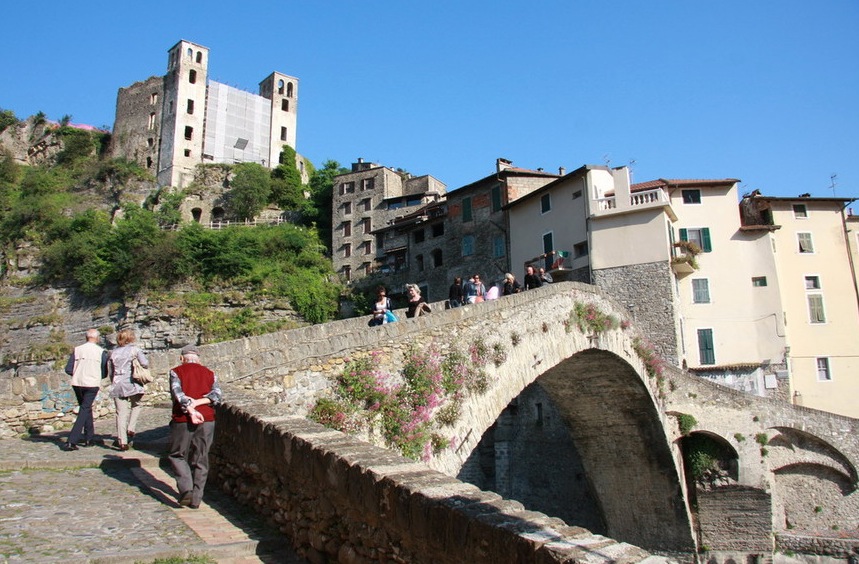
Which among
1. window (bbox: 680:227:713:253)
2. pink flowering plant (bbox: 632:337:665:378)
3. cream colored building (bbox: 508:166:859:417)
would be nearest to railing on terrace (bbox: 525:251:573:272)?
cream colored building (bbox: 508:166:859:417)

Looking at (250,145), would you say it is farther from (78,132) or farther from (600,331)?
(600,331)

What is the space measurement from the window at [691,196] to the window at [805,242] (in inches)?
215

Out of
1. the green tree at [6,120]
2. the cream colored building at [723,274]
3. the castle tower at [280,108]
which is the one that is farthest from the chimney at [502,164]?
the green tree at [6,120]

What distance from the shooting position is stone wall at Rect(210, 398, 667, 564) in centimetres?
318

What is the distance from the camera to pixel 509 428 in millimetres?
29719

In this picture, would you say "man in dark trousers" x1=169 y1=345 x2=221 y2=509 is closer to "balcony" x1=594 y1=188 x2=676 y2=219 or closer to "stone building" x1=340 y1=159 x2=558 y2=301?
"balcony" x1=594 y1=188 x2=676 y2=219

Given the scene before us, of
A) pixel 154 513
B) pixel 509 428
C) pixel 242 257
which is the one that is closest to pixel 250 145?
pixel 242 257

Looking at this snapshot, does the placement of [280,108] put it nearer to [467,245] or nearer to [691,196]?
[467,245]

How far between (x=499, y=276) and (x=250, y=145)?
113ft

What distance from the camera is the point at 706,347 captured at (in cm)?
2872

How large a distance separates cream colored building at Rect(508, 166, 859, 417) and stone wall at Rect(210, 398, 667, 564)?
2424cm

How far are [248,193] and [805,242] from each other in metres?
39.2

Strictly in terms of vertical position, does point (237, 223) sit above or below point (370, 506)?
above

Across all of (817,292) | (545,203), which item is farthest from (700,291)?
(545,203)
